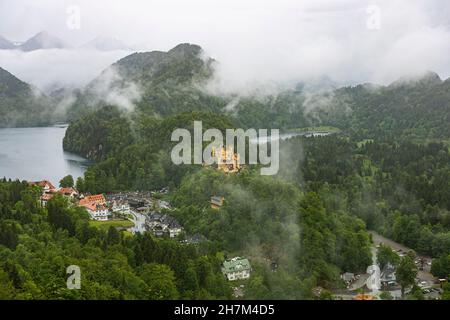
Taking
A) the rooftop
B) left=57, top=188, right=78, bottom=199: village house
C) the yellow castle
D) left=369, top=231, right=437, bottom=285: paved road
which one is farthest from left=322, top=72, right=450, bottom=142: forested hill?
the rooftop

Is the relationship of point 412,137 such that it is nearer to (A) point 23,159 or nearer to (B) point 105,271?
(A) point 23,159

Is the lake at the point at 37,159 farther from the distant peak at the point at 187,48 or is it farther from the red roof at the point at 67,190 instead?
the distant peak at the point at 187,48

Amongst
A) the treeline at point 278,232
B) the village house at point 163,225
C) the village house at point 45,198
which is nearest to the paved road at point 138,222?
the village house at point 163,225

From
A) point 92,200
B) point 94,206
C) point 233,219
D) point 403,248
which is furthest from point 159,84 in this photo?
point 403,248

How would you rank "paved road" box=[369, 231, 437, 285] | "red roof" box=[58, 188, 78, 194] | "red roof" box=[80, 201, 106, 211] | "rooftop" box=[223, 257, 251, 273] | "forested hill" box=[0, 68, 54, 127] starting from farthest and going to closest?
"forested hill" box=[0, 68, 54, 127] → "red roof" box=[58, 188, 78, 194] → "red roof" box=[80, 201, 106, 211] → "paved road" box=[369, 231, 437, 285] → "rooftop" box=[223, 257, 251, 273]

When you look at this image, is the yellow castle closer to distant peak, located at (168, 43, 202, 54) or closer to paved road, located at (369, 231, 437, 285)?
paved road, located at (369, 231, 437, 285)

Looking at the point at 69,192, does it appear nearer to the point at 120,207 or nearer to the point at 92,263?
the point at 120,207
